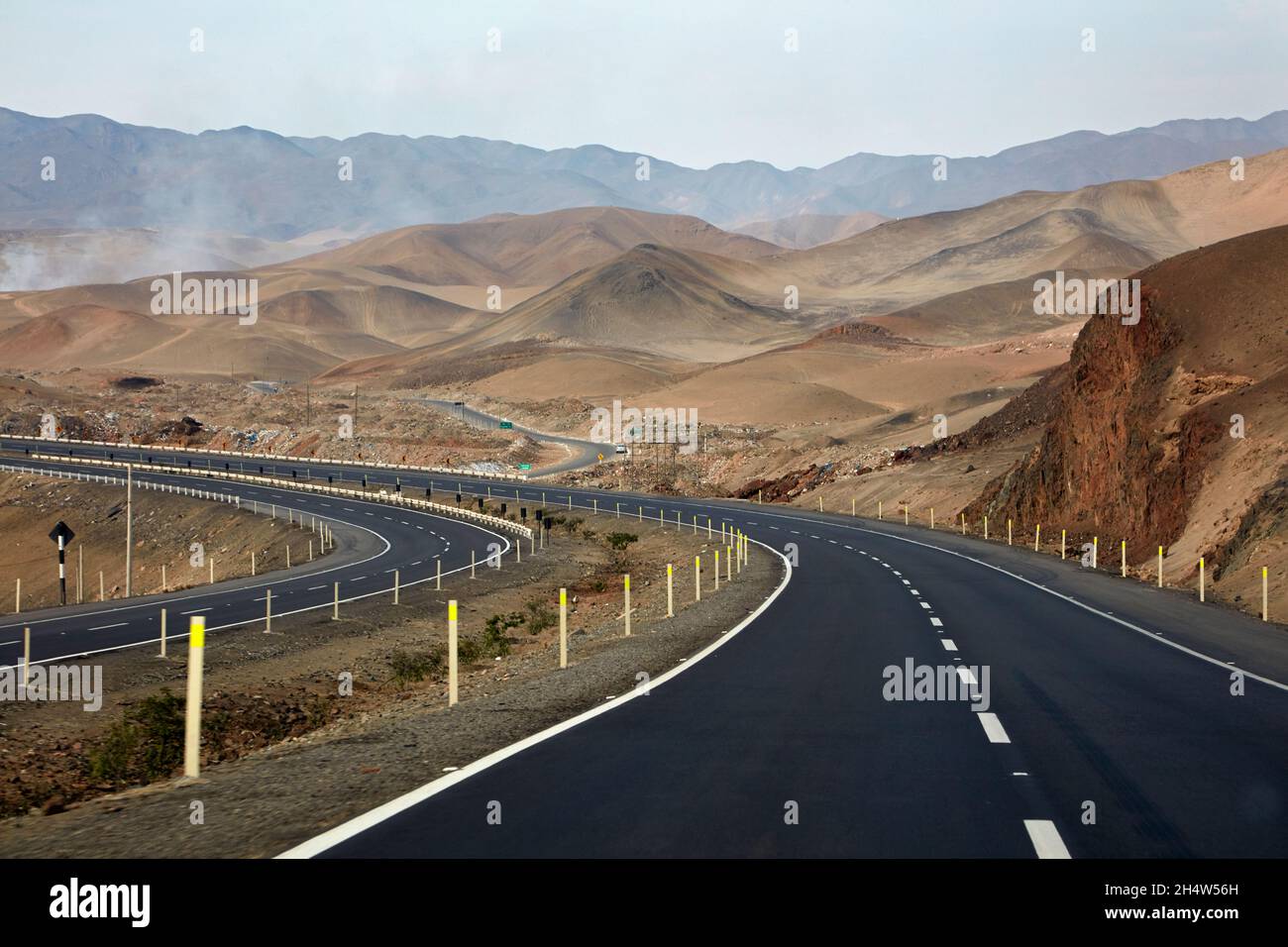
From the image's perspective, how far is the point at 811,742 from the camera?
11.8 m

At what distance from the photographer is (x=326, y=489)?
9100 cm

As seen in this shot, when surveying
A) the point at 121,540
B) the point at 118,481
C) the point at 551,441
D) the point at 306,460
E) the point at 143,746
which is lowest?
the point at 121,540

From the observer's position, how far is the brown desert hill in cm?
3534

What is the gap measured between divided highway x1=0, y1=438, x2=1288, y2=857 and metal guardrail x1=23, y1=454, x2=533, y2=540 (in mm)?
45483

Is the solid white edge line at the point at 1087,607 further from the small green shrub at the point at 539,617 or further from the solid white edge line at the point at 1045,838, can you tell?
the small green shrub at the point at 539,617

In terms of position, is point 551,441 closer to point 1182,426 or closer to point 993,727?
point 1182,426

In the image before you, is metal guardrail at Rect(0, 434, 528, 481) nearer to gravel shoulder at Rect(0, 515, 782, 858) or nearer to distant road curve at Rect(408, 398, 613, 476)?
distant road curve at Rect(408, 398, 613, 476)

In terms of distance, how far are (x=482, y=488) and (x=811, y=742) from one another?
83494 millimetres

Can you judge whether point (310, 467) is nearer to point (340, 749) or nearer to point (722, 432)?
point (722, 432)

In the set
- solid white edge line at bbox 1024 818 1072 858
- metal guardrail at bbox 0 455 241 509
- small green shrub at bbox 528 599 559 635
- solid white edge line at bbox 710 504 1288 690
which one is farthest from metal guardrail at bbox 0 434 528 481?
solid white edge line at bbox 1024 818 1072 858

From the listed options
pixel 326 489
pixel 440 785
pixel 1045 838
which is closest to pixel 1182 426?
pixel 1045 838

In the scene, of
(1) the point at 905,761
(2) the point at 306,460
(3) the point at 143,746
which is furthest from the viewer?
(2) the point at 306,460

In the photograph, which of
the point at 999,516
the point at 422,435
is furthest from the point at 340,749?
the point at 422,435

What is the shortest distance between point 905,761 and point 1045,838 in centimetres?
272
